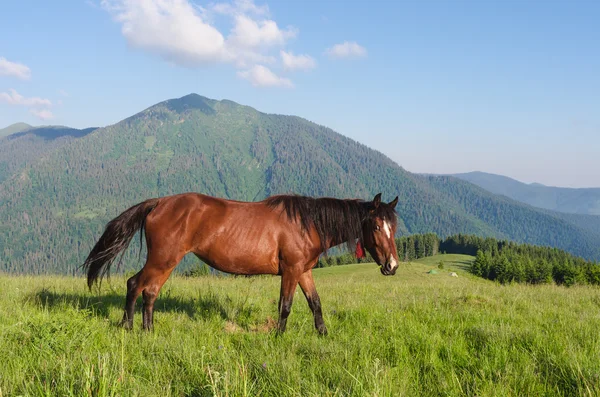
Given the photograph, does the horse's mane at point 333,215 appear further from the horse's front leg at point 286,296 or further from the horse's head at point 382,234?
the horse's front leg at point 286,296

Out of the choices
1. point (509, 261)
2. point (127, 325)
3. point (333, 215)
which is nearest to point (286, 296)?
point (333, 215)

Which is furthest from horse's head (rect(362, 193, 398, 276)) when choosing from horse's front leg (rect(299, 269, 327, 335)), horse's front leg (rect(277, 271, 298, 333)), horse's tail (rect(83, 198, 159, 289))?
horse's tail (rect(83, 198, 159, 289))

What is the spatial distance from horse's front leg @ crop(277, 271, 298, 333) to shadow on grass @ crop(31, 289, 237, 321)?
1.26m

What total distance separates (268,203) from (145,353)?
3316 mm

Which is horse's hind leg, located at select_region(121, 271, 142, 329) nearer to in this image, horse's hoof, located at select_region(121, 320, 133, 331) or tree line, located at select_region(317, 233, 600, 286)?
horse's hoof, located at select_region(121, 320, 133, 331)

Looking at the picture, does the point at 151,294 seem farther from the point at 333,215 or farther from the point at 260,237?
the point at 333,215

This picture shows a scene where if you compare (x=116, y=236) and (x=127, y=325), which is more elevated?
(x=116, y=236)

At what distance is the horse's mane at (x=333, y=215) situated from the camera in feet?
22.9

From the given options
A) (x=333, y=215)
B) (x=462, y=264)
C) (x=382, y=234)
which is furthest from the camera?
(x=462, y=264)

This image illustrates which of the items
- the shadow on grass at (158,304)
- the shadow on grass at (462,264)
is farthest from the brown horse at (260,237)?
the shadow on grass at (462,264)

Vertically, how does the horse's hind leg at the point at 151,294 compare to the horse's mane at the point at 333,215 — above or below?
below

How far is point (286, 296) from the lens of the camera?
6629 millimetres

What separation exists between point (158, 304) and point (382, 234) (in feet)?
17.6

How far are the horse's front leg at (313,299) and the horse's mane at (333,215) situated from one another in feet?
2.31
